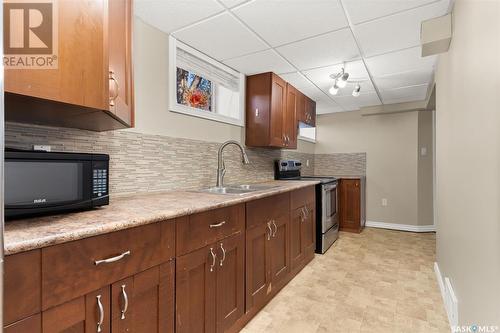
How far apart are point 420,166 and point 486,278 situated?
365cm

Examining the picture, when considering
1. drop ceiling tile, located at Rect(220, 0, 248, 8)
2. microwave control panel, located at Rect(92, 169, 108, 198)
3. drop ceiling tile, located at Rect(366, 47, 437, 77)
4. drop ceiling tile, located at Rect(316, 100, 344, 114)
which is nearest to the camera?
microwave control panel, located at Rect(92, 169, 108, 198)

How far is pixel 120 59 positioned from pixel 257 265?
153cm

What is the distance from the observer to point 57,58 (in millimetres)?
894

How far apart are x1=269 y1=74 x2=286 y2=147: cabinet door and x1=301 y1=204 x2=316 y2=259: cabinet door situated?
0.83 metres

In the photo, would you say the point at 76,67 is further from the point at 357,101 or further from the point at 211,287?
the point at 357,101

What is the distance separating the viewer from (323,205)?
314 centimetres

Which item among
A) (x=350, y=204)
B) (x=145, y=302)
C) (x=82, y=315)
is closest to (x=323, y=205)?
(x=350, y=204)

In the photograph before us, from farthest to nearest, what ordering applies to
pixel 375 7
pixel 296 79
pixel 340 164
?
pixel 340 164 → pixel 296 79 → pixel 375 7

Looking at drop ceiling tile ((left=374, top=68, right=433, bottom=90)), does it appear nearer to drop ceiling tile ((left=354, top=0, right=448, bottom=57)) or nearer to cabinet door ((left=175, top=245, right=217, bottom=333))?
drop ceiling tile ((left=354, top=0, right=448, bottom=57))

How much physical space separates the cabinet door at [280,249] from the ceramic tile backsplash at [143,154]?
0.74 metres

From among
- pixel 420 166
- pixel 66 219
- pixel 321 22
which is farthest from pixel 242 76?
pixel 420 166

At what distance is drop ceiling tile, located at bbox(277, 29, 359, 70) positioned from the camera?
205cm

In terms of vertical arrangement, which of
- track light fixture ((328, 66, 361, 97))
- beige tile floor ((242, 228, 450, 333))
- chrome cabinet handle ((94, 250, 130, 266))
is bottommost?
beige tile floor ((242, 228, 450, 333))

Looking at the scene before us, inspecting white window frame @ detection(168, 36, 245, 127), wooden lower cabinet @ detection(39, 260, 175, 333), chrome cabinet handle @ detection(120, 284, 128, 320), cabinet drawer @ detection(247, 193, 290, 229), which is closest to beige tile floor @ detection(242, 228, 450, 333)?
cabinet drawer @ detection(247, 193, 290, 229)
